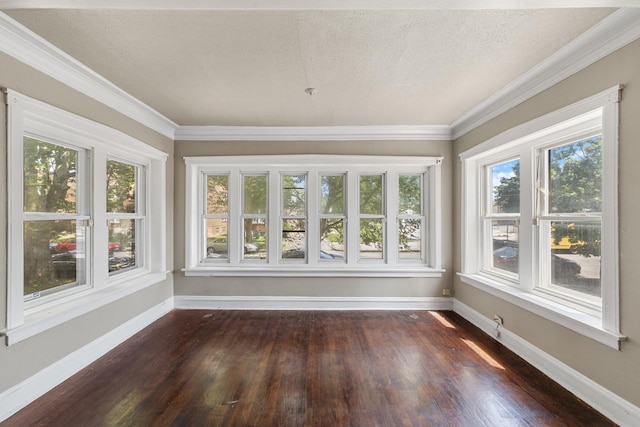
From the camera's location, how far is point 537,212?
254cm

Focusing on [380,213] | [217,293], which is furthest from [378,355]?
[217,293]

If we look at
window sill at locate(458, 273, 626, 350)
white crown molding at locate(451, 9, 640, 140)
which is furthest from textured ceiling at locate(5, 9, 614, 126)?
window sill at locate(458, 273, 626, 350)

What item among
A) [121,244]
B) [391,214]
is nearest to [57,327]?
[121,244]

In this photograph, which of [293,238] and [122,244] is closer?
[122,244]

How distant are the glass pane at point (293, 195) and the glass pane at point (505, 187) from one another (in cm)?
231

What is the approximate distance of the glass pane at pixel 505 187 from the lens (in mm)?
2877

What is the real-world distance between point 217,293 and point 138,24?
3.06 m

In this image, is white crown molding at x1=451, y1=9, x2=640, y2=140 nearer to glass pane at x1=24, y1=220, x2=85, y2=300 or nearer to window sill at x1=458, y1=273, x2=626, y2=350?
window sill at x1=458, y1=273, x2=626, y2=350

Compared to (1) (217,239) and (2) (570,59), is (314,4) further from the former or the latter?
(1) (217,239)

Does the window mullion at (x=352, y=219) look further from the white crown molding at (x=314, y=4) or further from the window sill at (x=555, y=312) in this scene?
the white crown molding at (x=314, y=4)

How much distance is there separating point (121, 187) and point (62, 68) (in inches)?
50.5

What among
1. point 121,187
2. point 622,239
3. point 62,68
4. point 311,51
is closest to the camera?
point 622,239

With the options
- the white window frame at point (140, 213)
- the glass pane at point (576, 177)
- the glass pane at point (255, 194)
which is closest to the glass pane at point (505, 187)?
the glass pane at point (576, 177)

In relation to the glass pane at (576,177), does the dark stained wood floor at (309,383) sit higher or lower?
lower
